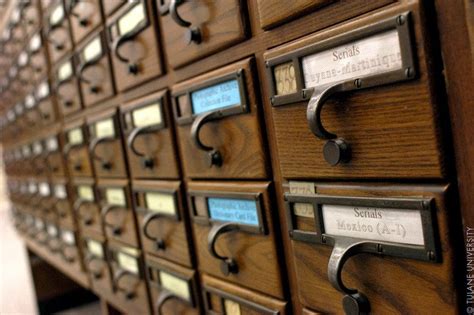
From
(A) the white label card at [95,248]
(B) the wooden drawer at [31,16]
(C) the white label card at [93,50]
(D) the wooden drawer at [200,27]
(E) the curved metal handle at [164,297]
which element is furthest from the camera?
(B) the wooden drawer at [31,16]

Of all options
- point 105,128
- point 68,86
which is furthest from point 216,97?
point 68,86

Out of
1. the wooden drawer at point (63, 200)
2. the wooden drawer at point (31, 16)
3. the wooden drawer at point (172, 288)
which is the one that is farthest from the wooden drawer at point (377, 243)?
the wooden drawer at point (31, 16)

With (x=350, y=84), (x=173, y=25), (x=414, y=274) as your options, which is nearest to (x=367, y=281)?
(x=414, y=274)

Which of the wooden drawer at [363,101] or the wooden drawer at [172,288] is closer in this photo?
the wooden drawer at [363,101]

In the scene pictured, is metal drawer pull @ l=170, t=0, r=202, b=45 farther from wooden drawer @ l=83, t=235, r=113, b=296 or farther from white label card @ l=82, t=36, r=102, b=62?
wooden drawer @ l=83, t=235, r=113, b=296

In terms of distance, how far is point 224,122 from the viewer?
65 cm

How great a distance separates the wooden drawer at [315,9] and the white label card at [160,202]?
0.41 meters

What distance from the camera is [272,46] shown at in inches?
21.7

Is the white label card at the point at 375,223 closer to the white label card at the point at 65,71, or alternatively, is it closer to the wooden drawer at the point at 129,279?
the wooden drawer at the point at 129,279

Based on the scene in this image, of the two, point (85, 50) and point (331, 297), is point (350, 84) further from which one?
point (85, 50)

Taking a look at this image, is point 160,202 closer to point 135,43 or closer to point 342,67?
point 135,43

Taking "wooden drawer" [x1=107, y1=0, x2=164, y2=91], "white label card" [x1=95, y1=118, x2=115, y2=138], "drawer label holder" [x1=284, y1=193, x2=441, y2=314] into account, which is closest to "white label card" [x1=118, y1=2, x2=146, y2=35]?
"wooden drawer" [x1=107, y1=0, x2=164, y2=91]

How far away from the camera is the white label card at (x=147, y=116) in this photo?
823mm

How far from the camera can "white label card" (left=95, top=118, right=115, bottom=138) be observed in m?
1.04
